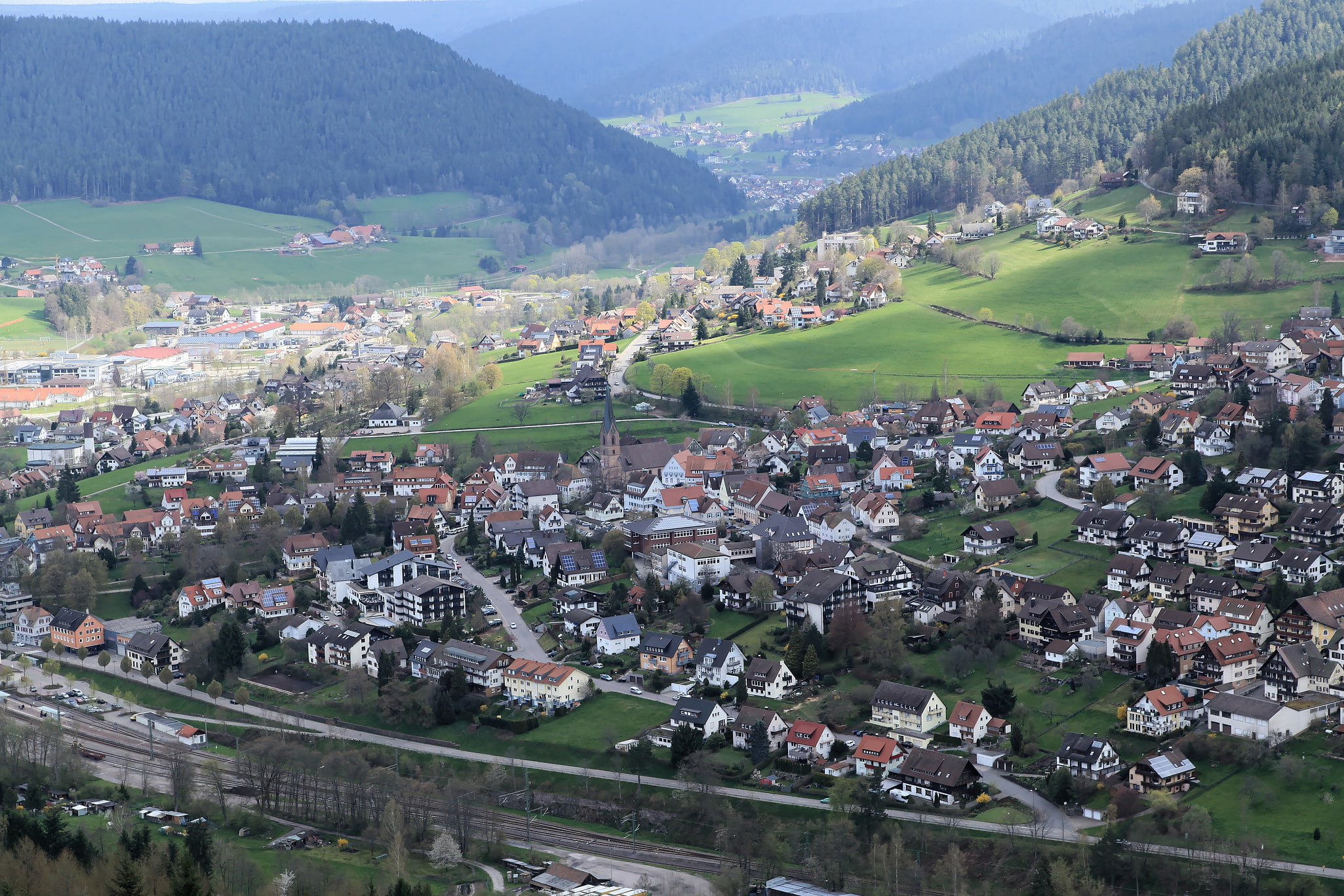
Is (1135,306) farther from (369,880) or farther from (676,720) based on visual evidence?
(369,880)

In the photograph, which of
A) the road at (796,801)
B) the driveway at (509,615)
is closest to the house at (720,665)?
the driveway at (509,615)

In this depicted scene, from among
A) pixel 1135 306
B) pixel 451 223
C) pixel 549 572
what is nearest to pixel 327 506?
pixel 549 572

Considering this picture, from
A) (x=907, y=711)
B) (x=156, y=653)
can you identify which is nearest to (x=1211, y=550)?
(x=907, y=711)

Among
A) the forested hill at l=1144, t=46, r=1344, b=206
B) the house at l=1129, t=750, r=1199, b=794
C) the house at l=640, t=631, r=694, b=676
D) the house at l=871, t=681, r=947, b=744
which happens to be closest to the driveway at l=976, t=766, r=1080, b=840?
the house at l=1129, t=750, r=1199, b=794

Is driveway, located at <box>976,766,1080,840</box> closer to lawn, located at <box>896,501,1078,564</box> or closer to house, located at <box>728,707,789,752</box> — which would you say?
house, located at <box>728,707,789,752</box>

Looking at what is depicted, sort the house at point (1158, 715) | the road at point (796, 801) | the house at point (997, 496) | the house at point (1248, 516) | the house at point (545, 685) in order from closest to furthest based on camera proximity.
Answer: the road at point (796, 801)
the house at point (1158, 715)
the house at point (545, 685)
the house at point (1248, 516)
the house at point (997, 496)

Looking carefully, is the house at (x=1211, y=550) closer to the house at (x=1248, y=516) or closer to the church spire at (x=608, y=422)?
the house at (x=1248, y=516)
